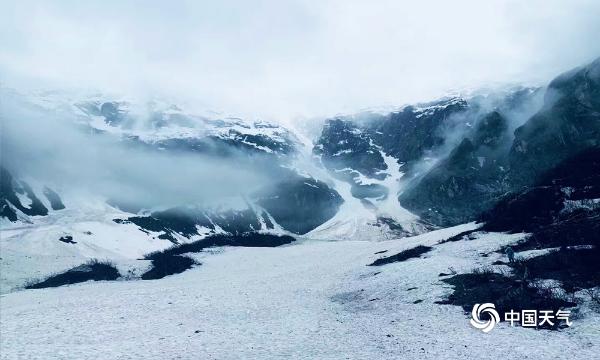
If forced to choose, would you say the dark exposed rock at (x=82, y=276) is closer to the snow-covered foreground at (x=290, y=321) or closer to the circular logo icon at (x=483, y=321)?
the snow-covered foreground at (x=290, y=321)

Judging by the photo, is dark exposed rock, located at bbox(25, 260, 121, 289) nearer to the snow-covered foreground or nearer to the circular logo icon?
the snow-covered foreground

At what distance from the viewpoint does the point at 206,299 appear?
4669 cm

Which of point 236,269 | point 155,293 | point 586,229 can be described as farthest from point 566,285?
point 236,269

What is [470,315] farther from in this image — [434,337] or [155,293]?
[155,293]

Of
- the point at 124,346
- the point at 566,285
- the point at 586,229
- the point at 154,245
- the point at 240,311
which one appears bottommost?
the point at 124,346

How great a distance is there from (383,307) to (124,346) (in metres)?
18.9

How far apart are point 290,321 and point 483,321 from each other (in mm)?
13878

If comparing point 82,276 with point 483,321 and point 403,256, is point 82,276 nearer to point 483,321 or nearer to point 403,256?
point 403,256

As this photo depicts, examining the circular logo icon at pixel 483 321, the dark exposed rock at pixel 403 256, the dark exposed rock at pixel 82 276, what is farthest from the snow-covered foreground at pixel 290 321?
the dark exposed rock at pixel 82 276

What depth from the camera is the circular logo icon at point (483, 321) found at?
28.0m

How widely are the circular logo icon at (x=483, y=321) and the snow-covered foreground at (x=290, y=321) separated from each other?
1.93ft

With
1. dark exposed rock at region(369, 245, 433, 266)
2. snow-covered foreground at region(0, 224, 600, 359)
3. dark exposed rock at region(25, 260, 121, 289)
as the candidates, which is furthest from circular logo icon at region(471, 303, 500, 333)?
dark exposed rock at region(25, 260, 121, 289)

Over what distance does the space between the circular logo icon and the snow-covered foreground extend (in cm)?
59

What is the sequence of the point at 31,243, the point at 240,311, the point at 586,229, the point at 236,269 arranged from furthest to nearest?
1. the point at 31,243
2. the point at 236,269
3. the point at 586,229
4. the point at 240,311
